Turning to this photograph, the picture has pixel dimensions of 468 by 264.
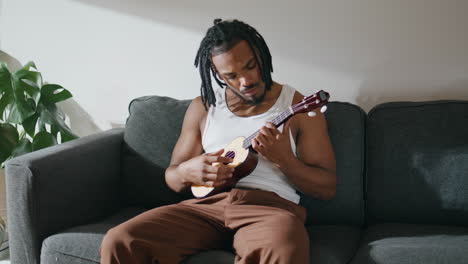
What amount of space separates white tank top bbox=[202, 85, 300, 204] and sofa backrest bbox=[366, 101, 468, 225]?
331mm

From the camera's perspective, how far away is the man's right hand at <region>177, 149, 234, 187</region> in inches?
81.5

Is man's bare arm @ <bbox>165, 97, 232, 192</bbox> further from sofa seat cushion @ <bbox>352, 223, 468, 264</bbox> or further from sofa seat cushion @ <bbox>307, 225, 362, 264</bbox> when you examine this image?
sofa seat cushion @ <bbox>352, 223, 468, 264</bbox>

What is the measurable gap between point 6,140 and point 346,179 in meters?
1.49

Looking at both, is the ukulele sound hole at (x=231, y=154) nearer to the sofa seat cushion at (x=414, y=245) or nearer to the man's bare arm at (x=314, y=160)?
the man's bare arm at (x=314, y=160)

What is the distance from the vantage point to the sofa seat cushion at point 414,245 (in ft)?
5.94

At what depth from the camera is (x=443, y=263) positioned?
1788 millimetres

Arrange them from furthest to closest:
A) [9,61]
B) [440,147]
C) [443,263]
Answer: [9,61] → [440,147] → [443,263]

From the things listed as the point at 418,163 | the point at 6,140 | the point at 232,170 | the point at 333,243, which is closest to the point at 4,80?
the point at 6,140

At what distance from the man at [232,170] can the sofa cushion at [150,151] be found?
14 cm

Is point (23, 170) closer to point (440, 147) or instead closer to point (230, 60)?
point (230, 60)

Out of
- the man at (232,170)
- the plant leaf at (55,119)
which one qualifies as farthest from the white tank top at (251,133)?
the plant leaf at (55,119)

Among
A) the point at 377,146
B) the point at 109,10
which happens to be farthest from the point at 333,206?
the point at 109,10

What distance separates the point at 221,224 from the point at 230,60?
55 cm

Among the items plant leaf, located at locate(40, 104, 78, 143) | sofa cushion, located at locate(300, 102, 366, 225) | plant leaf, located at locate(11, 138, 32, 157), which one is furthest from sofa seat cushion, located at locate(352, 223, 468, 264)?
plant leaf, located at locate(11, 138, 32, 157)
